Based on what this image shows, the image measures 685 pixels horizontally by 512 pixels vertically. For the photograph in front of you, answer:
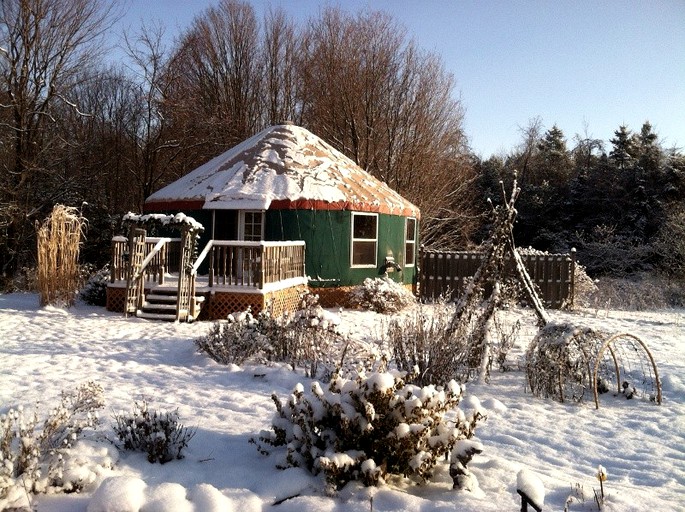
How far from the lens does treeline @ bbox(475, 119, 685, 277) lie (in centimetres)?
2159

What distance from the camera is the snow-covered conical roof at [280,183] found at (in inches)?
474

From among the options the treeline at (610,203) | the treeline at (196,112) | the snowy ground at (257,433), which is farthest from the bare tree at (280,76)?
the snowy ground at (257,433)

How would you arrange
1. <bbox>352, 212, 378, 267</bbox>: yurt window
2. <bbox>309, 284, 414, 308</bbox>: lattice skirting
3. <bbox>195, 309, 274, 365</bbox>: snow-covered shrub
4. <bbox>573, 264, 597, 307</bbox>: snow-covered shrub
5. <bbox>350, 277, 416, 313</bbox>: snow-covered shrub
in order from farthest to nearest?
<bbox>573, 264, 597, 307</bbox>: snow-covered shrub, <bbox>352, 212, 378, 267</bbox>: yurt window, <bbox>309, 284, 414, 308</bbox>: lattice skirting, <bbox>350, 277, 416, 313</bbox>: snow-covered shrub, <bbox>195, 309, 274, 365</bbox>: snow-covered shrub

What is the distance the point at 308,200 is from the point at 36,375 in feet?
23.5

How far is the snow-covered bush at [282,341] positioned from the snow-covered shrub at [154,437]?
2.81 m

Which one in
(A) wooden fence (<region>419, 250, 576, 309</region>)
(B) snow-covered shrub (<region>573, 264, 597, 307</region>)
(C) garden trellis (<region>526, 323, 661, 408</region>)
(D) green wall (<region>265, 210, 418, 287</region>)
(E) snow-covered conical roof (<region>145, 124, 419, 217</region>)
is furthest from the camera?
(B) snow-covered shrub (<region>573, 264, 597, 307</region>)

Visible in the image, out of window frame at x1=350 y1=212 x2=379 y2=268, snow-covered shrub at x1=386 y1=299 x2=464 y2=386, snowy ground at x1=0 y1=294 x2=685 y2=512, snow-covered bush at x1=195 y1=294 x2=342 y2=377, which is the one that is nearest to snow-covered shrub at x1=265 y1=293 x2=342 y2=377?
snow-covered bush at x1=195 y1=294 x2=342 y2=377

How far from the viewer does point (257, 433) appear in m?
4.30

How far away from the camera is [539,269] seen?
14.2m

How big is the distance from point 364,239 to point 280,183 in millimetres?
2508

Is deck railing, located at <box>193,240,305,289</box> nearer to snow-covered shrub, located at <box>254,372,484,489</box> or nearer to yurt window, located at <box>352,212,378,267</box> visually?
yurt window, located at <box>352,212,378,267</box>

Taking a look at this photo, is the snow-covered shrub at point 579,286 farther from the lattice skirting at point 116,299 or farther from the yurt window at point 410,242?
the lattice skirting at point 116,299

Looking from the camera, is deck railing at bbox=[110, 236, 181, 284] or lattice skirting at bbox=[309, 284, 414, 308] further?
lattice skirting at bbox=[309, 284, 414, 308]

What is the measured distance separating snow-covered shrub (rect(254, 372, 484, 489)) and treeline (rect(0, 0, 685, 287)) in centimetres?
1518
